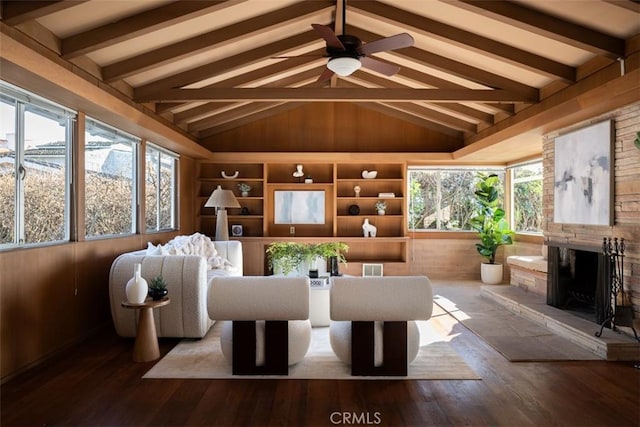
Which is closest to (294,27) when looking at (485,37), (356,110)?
(485,37)

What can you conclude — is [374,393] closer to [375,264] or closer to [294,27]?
[294,27]

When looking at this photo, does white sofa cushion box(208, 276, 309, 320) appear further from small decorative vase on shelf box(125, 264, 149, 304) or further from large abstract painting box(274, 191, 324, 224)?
large abstract painting box(274, 191, 324, 224)

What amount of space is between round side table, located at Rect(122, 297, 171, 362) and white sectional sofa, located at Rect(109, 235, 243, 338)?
10.6 inches

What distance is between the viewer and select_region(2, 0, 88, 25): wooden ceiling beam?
2719 millimetres

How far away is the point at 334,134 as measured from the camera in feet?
25.6

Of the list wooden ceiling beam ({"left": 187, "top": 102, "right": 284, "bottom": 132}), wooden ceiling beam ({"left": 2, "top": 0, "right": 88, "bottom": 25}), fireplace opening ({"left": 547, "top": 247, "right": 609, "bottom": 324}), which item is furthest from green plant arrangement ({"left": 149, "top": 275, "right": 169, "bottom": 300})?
fireplace opening ({"left": 547, "top": 247, "right": 609, "bottom": 324})

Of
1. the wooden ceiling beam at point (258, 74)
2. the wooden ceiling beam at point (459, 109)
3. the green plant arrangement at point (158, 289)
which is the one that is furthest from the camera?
the wooden ceiling beam at point (459, 109)

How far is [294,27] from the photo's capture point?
15.3 feet

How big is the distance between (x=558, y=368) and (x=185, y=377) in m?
2.90

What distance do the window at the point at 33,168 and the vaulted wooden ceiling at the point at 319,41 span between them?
0.53m

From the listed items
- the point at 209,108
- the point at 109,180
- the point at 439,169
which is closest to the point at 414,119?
the point at 439,169

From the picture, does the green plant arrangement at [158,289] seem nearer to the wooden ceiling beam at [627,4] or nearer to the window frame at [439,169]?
the wooden ceiling beam at [627,4]

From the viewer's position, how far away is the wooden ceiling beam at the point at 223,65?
187 inches

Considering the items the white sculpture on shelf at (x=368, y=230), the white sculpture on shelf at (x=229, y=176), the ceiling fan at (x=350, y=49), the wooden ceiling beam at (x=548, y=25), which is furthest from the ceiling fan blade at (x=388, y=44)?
the white sculpture on shelf at (x=229, y=176)
